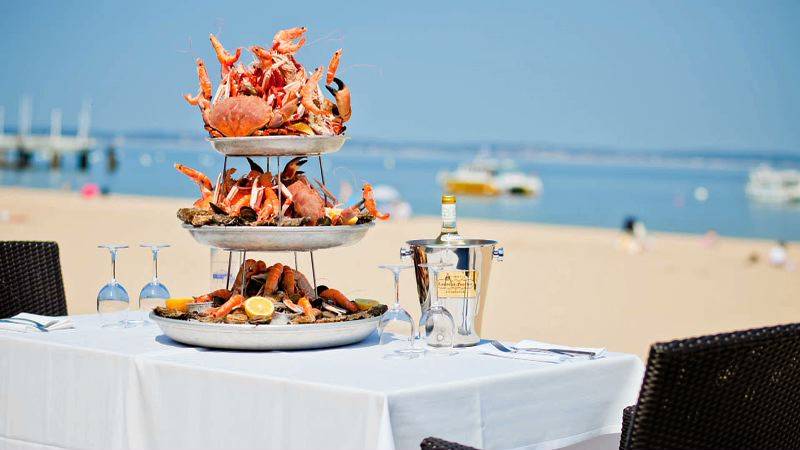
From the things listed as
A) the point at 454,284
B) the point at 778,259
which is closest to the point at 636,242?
the point at 778,259

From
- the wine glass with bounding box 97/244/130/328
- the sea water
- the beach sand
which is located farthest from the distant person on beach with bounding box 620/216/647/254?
the wine glass with bounding box 97/244/130/328

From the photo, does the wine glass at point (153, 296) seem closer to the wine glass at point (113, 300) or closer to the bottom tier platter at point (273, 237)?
the wine glass at point (113, 300)

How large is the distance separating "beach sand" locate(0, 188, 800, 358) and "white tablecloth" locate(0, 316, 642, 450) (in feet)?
16.0

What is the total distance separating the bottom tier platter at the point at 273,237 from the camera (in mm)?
3473

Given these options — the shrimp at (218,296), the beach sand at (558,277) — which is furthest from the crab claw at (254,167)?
the beach sand at (558,277)

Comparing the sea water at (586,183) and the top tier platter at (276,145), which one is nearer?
the top tier platter at (276,145)

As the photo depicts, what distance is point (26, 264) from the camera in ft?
15.1

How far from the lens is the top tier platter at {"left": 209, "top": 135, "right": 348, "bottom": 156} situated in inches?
140

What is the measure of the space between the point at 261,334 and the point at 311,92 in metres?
0.76

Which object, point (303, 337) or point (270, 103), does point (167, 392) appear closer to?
point (303, 337)

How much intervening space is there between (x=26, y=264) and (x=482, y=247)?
194 centimetres

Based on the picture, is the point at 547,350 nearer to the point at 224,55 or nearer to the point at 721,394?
the point at 721,394

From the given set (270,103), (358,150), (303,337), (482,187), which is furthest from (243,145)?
(358,150)

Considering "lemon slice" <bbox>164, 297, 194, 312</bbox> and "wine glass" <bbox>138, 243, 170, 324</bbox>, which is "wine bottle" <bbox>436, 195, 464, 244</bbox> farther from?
"wine glass" <bbox>138, 243, 170, 324</bbox>
